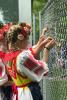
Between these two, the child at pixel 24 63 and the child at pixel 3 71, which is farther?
the child at pixel 3 71

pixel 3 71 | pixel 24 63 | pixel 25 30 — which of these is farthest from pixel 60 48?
pixel 3 71

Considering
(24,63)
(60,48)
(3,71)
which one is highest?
(60,48)

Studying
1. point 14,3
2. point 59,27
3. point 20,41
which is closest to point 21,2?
point 14,3

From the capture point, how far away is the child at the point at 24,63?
18.1 ft

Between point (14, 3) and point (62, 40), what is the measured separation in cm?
270

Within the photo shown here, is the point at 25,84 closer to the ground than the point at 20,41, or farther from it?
closer to the ground

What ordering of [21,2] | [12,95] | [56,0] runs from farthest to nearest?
[21,2] → [12,95] → [56,0]

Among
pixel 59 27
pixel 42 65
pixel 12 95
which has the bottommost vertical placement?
pixel 12 95

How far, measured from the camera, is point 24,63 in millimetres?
5555

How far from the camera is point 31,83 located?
574cm

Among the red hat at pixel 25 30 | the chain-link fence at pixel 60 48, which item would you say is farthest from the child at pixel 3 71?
the chain-link fence at pixel 60 48

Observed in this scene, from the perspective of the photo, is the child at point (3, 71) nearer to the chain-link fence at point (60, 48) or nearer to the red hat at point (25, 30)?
the red hat at point (25, 30)

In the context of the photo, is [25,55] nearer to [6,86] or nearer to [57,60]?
[57,60]

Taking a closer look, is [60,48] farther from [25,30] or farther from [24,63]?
[25,30]
